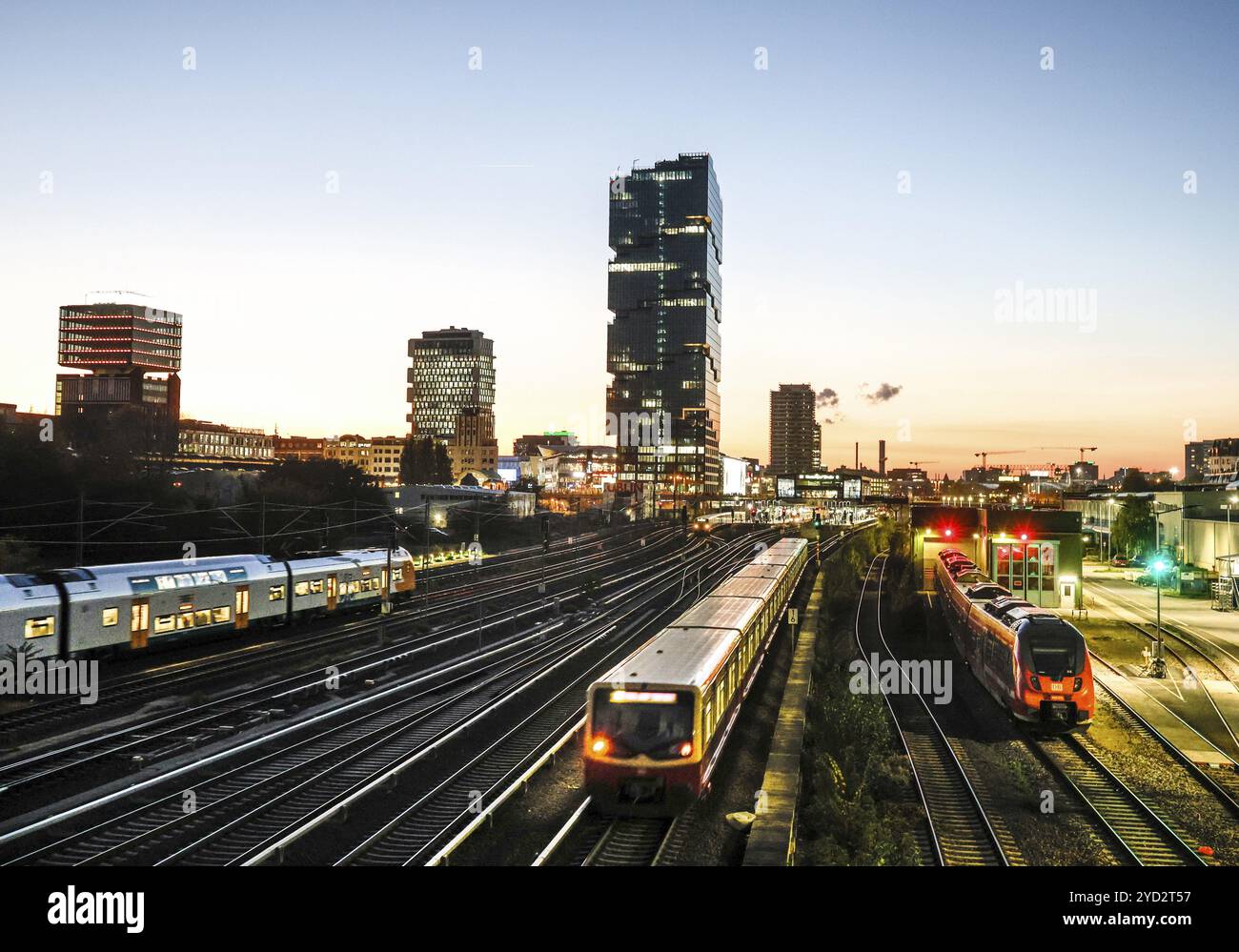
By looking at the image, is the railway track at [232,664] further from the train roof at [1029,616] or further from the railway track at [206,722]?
the train roof at [1029,616]

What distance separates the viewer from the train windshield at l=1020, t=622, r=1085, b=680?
69.3ft

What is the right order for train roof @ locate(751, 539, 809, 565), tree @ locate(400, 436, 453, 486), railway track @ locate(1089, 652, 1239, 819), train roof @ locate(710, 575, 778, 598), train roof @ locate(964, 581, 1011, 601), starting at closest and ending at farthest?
railway track @ locate(1089, 652, 1239, 819) → train roof @ locate(710, 575, 778, 598) → train roof @ locate(964, 581, 1011, 601) → train roof @ locate(751, 539, 809, 565) → tree @ locate(400, 436, 453, 486)

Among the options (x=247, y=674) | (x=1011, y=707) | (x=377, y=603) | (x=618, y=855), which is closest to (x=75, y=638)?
(x=247, y=674)

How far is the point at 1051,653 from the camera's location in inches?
835

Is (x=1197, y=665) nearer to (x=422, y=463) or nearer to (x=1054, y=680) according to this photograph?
(x=1054, y=680)

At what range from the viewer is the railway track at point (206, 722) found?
58.8ft

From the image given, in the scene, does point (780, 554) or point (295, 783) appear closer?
point (295, 783)

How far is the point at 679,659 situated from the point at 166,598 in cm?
1991

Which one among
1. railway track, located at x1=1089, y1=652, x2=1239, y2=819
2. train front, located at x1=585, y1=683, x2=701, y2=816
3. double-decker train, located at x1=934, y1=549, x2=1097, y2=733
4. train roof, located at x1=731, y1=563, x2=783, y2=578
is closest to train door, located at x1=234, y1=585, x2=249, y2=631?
train roof, located at x1=731, y1=563, x2=783, y2=578

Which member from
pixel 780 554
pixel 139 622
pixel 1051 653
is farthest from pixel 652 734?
pixel 780 554

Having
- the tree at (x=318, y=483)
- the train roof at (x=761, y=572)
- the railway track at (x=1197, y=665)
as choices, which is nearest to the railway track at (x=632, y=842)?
the railway track at (x=1197, y=665)

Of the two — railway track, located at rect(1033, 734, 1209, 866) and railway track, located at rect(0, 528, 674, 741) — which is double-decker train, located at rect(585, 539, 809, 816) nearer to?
railway track, located at rect(1033, 734, 1209, 866)

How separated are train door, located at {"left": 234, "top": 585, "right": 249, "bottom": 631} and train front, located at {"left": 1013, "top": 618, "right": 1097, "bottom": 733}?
25927 millimetres

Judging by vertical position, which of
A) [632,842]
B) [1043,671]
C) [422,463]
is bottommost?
[632,842]
